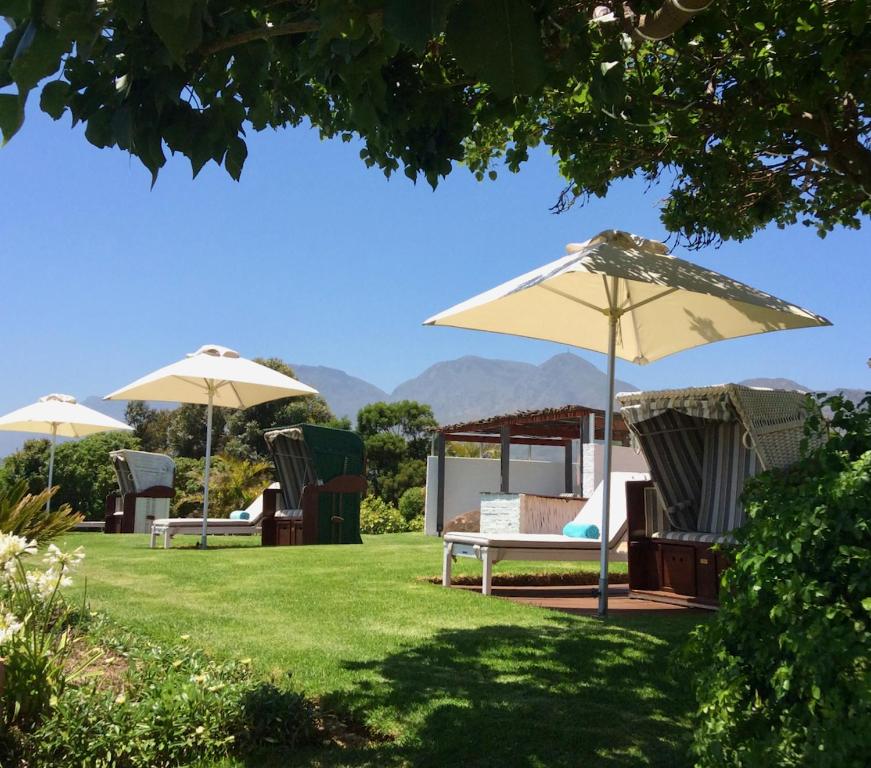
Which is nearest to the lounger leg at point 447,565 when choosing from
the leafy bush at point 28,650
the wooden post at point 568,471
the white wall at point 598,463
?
the leafy bush at point 28,650

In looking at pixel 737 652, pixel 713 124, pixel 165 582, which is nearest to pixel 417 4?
pixel 737 652

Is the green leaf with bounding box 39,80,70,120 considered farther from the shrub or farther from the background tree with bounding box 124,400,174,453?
the background tree with bounding box 124,400,174,453

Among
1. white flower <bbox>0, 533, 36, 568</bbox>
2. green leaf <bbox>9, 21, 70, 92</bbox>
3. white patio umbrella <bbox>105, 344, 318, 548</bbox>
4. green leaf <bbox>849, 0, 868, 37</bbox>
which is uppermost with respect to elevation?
green leaf <bbox>849, 0, 868, 37</bbox>

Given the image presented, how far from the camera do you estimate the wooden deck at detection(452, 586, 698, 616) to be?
646 centimetres

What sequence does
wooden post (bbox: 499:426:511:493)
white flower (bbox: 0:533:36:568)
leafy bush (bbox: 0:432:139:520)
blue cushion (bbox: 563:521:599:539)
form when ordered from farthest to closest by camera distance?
1. leafy bush (bbox: 0:432:139:520)
2. wooden post (bbox: 499:426:511:493)
3. blue cushion (bbox: 563:521:599:539)
4. white flower (bbox: 0:533:36:568)

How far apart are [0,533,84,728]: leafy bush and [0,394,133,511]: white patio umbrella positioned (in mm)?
11452

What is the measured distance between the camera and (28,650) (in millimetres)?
3029

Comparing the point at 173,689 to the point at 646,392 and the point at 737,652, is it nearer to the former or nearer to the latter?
the point at 737,652

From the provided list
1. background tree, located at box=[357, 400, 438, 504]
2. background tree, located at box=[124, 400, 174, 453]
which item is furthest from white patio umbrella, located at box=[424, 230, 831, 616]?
background tree, located at box=[124, 400, 174, 453]

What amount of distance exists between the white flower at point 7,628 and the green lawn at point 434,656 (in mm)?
1141

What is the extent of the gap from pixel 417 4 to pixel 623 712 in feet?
10.6

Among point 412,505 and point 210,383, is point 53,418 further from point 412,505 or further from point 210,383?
point 412,505

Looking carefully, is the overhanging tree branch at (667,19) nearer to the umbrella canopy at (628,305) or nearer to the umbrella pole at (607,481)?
the umbrella canopy at (628,305)

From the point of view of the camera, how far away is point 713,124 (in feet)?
21.0
